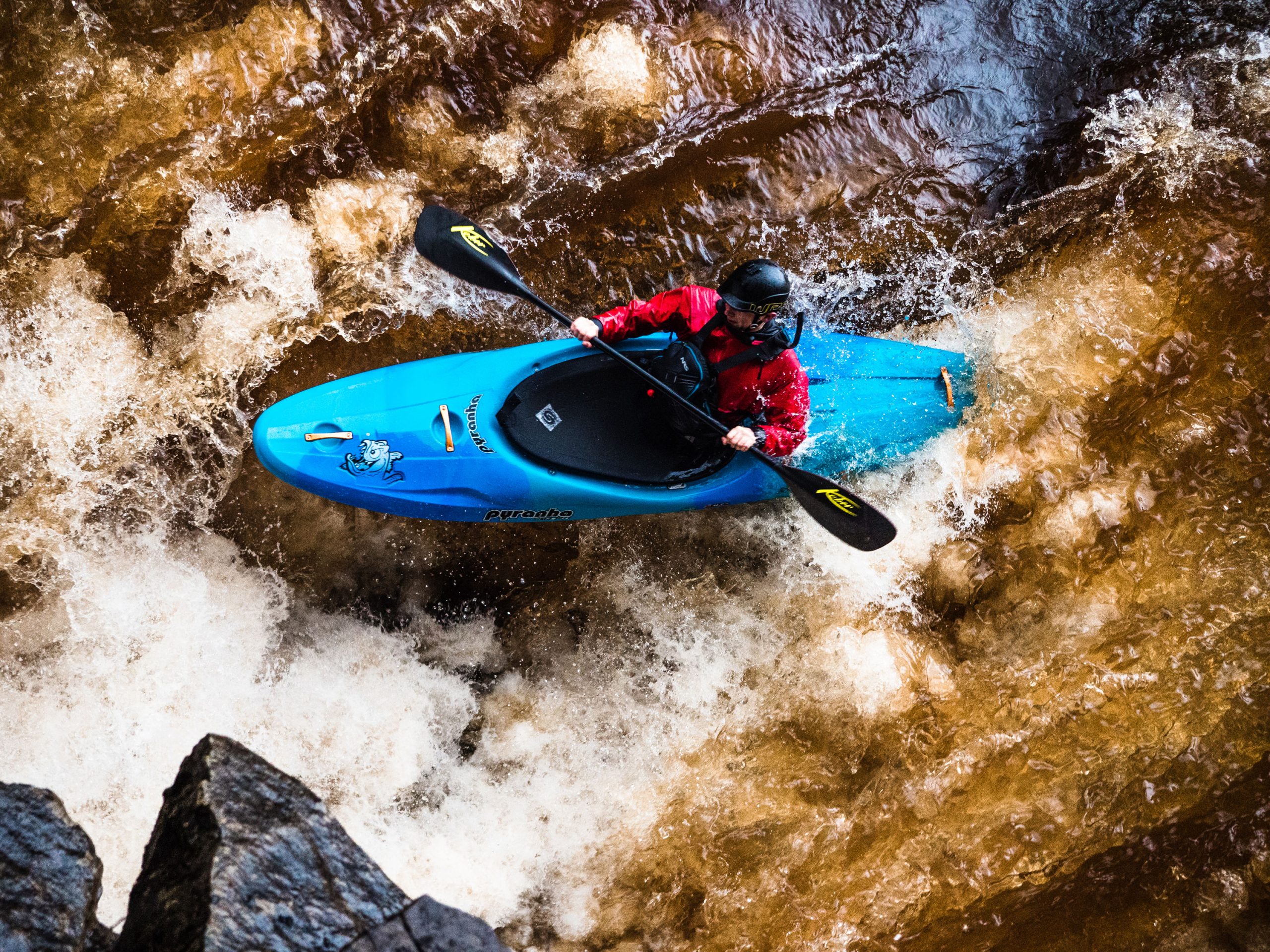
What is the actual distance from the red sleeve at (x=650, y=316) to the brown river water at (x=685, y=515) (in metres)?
0.83

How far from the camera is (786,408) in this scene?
11.4 feet

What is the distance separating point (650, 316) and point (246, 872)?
2.45m

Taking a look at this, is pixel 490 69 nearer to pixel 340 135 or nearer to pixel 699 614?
pixel 340 135

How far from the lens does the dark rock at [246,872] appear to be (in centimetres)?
245

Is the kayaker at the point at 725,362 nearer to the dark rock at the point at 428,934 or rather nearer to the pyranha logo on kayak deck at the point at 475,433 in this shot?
the pyranha logo on kayak deck at the point at 475,433

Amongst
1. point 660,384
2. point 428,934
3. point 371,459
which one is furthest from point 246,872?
point 660,384

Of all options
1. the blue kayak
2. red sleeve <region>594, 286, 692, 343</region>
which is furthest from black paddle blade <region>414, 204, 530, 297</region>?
red sleeve <region>594, 286, 692, 343</region>

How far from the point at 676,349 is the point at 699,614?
4.59 ft

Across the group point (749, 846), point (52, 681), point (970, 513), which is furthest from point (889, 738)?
point (52, 681)

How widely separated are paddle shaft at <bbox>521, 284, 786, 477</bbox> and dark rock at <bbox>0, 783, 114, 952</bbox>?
241 cm

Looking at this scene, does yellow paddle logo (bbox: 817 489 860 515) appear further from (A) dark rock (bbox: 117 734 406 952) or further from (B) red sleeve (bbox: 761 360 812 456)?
(A) dark rock (bbox: 117 734 406 952)

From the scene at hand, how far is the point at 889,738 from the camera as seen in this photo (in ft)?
13.3

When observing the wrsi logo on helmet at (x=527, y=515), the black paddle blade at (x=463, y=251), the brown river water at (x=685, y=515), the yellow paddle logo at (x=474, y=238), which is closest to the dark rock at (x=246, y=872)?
the brown river water at (x=685, y=515)

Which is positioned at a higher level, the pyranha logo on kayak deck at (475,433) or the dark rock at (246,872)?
the pyranha logo on kayak deck at (475,433)
